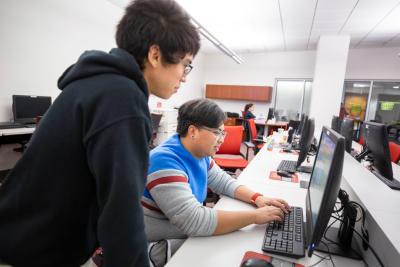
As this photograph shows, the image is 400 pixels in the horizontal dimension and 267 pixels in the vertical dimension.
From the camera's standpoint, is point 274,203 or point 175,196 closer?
point 175,196

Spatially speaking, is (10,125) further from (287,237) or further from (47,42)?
(287,237)

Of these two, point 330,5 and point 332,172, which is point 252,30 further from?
point 332,172

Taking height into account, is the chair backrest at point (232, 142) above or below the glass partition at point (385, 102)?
below

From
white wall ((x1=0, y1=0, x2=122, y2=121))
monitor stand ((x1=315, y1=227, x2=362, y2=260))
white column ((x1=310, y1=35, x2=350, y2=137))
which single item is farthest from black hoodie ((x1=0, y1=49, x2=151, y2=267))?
white column ((x1=310, y1=35, x2=350, y2=137))

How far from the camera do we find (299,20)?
4.86 meters

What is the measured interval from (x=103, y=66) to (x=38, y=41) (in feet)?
13.4

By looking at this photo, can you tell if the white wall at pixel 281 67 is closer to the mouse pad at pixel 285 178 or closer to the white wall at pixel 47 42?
the white wall at pixel 47 42

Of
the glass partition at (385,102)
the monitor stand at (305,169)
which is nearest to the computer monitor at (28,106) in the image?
the monitor stand at (305,169)

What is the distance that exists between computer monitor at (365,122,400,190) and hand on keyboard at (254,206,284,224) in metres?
0.93

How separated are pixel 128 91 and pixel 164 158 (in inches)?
20.8

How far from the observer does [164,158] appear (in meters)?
1.04

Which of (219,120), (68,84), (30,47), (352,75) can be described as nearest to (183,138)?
(219,120)

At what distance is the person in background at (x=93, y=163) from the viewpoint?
1.75 ft

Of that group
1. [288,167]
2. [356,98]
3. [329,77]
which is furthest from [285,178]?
[356,98]
